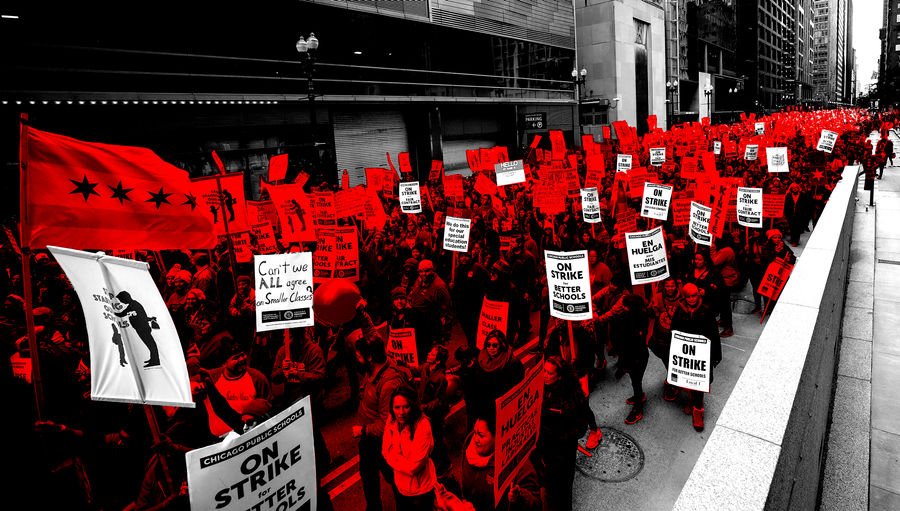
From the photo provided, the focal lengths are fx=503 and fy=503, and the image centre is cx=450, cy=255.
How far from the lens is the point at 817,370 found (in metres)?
4.48

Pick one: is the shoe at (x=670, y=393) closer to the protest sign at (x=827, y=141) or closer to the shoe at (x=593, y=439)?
the shoe at (x=593, y=439)

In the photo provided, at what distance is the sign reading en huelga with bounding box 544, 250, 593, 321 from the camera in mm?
5461

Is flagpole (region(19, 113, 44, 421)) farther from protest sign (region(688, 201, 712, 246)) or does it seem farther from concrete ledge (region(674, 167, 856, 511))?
protest sign (region(688, 201, 712, 246))

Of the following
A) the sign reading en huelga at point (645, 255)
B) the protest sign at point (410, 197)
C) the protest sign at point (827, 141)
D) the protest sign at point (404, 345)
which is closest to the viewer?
the protest sign at point (404, 345)

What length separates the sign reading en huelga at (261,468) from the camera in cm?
254

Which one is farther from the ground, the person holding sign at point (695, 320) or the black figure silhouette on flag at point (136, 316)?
the black figure silhouette on flag at point (136, 316)

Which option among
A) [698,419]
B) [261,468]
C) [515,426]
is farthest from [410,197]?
[261,468]

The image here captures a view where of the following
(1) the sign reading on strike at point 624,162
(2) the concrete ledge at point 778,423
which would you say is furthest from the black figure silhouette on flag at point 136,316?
(1) the sign reading on strike at point 624,162

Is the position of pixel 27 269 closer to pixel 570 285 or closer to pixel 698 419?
pixel 570 285

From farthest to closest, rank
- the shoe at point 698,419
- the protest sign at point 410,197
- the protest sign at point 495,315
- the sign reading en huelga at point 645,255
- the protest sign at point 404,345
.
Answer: the protest sign at point 410,197
the sign reading en huelga at point 645,255
the shoe at point 698,419
the protest sign at point 495,315
the protest sign at point 404,345

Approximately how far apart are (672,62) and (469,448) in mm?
61801

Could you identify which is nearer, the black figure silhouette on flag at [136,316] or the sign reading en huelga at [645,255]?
the black figure silhouette on flag at [136,316]

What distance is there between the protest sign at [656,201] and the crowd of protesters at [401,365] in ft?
2.44

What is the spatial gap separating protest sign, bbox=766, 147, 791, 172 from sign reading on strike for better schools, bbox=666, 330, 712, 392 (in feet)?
31.8
